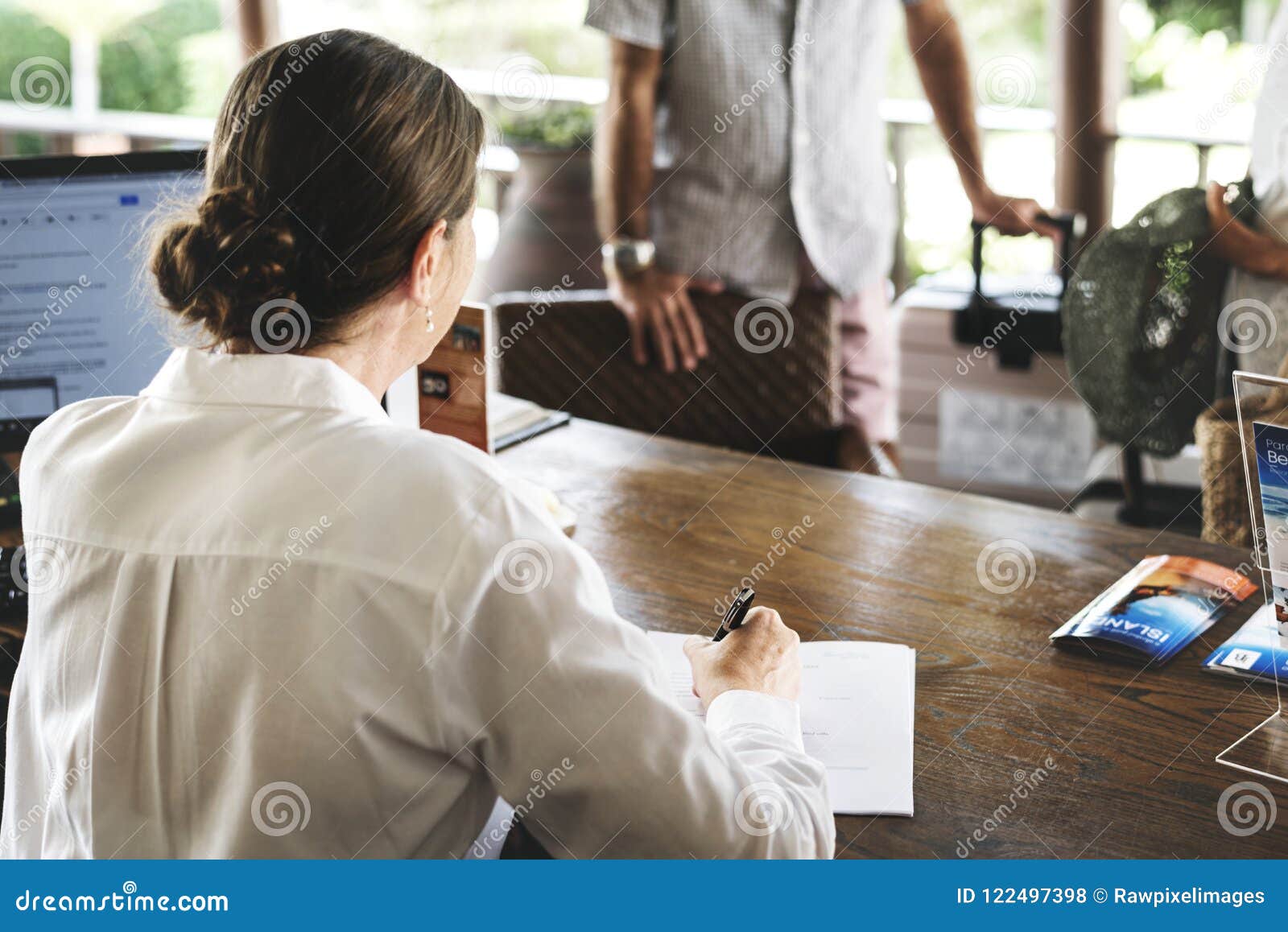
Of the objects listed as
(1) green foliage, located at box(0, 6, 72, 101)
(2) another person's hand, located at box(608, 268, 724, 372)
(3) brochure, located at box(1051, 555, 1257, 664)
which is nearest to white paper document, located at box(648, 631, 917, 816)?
(3) brochure, located at box(1051, 555, 1257, 664)

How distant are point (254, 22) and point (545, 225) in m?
2.03

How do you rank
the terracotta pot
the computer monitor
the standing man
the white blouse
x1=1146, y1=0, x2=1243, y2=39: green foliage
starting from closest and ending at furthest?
the white blouse
the computer monitor
the standing man
the terracotta pot
x1=1146, y1=0, x2=1243, y2=39: green foliage

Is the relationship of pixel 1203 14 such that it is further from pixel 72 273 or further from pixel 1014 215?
pixel 72 273

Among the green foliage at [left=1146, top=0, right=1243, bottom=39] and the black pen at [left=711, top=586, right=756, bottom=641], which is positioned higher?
the green foliage at [left=1146, top=0, right=1243, bottom=39]

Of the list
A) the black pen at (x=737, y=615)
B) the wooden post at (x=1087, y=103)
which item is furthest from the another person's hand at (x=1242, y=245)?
the wooden post at (x=1087, y=103)

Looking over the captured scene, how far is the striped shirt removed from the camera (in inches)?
102

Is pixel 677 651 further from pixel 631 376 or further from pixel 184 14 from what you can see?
pixel 184 14

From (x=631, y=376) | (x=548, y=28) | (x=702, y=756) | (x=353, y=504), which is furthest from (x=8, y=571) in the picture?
(x=548, y=28)

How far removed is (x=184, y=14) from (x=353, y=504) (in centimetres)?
696

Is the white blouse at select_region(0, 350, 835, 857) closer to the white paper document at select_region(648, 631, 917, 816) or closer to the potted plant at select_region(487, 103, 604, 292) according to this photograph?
the white paper document at select_region(648, 631, 917, 816)

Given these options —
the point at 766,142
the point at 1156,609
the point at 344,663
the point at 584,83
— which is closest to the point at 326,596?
the point at 344,663

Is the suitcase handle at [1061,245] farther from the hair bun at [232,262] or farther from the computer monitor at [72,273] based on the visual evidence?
the hair bun at [232,262]

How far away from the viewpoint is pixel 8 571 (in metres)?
1.51

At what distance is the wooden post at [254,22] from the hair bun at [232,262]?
4616 mm
